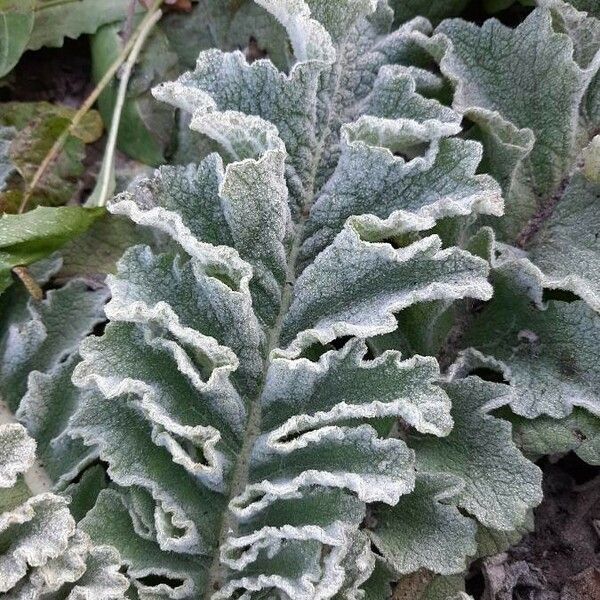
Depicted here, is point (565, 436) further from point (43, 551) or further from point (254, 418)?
point (43, 551)

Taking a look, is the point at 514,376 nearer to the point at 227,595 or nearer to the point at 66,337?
the point at 227,595

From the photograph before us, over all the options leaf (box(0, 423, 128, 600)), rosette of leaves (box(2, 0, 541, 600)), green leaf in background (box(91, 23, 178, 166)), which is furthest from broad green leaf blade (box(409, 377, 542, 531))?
green leaf in background (box(91, 23, 178, 166))

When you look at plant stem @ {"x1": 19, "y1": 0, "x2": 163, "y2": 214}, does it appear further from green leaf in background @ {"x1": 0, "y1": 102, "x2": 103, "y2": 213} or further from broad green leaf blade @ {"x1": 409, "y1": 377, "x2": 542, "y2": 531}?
Result: broad green leaf blade @ {"x1": 409, "y1": 377, "x2": 542, "y2": 531}

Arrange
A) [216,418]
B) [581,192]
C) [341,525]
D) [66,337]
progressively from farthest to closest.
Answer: [66,337], [581,192], [216,418], [341,525]

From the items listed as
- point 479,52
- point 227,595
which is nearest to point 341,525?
point 227,595

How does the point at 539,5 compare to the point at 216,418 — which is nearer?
the point at 216,418

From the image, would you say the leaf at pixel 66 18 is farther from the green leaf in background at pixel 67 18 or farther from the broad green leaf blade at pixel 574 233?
the broad green leaf blade at pixel 574 233

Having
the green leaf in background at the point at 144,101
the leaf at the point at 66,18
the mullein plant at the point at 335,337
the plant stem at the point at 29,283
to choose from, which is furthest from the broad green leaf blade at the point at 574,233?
the leaf at the point at 66,18
